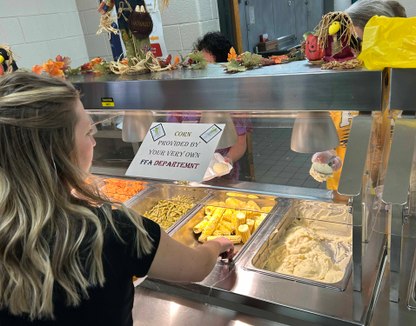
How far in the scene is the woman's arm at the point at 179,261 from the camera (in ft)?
3.21

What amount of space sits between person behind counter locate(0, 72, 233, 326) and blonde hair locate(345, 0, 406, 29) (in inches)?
62.5

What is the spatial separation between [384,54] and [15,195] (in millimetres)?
938

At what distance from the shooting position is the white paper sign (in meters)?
1.17

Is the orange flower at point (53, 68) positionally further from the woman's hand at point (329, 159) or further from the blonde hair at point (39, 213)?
the woman's hand at point (329, 159)

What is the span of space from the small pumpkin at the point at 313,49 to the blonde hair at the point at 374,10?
36.0 inches

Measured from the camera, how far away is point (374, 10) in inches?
76.9

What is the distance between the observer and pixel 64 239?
0.84 meters

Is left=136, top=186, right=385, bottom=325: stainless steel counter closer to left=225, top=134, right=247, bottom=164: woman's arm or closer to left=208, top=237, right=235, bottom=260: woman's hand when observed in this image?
left=208, top=237, right=235, bottom=260: woman's hand

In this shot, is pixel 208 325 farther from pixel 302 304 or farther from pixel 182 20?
pixel 182 20

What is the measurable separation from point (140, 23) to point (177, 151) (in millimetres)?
586

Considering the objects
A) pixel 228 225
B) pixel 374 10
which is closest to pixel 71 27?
pixel 374 10

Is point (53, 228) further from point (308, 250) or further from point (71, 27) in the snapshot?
point (71, 27)

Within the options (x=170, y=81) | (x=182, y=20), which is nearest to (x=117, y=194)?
(x=170, y=81)

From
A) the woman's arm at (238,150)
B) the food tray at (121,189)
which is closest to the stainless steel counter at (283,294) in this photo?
the woman's arm at (238,150)
